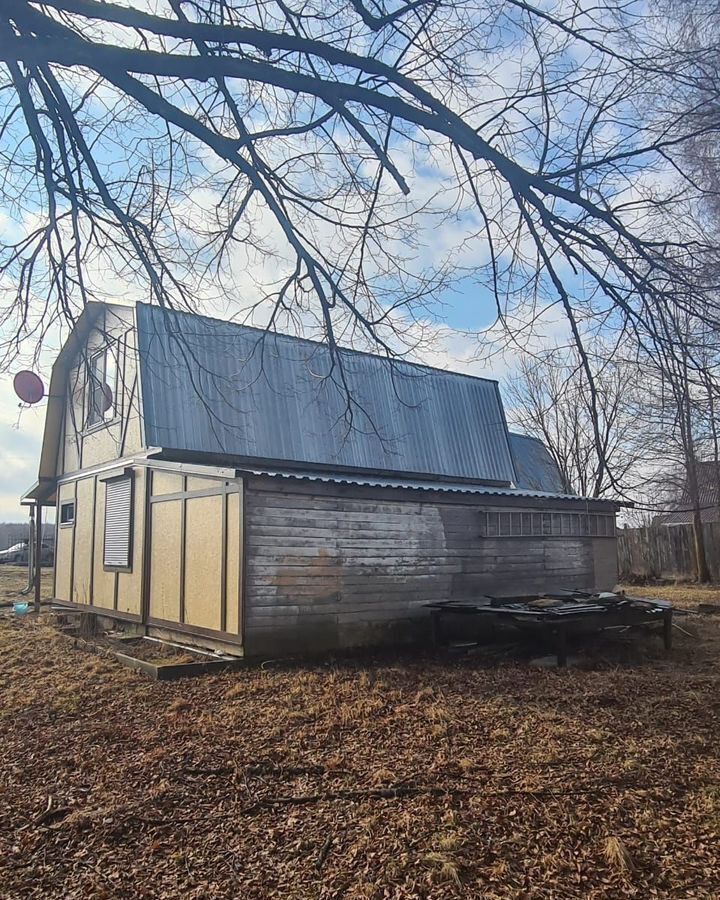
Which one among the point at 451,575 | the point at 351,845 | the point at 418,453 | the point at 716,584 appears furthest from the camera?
the point at 716,584

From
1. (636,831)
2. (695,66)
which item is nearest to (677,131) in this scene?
(695,66)

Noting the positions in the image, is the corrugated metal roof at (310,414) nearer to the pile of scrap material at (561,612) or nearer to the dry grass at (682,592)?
the pile of scrap material at (561,612)

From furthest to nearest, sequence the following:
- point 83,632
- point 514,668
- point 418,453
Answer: point 418,453 → point 83,632 → point 514,668

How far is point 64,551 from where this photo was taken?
1562 cm

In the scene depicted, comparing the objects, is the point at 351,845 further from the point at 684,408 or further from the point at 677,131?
the point at 677,131

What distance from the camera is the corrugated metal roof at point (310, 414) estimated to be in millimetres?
11805

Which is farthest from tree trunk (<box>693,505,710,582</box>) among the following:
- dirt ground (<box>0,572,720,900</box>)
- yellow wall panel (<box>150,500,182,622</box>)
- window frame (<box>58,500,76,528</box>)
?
window frame (<box>58,500,76,528</box>)

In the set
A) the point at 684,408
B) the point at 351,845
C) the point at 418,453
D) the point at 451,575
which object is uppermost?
the point at 418,453

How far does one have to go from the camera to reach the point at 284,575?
938cm

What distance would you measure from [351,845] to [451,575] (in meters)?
7.71

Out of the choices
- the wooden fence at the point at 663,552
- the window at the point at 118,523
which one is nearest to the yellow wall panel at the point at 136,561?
the window at the point at 118,523

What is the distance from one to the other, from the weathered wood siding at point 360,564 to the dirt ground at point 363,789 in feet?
5.54

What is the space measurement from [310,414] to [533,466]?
36.6ft

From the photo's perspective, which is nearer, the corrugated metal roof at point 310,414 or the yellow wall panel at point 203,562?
the yellow wall panel at point 203,562
